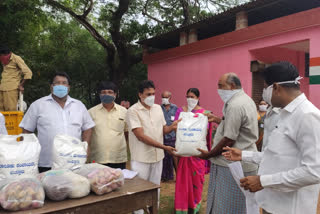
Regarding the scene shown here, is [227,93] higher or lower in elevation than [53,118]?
higher

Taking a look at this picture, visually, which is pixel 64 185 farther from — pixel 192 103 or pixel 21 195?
pixel 192 103

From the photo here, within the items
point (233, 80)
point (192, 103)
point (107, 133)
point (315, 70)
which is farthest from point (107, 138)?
point (315, 70)

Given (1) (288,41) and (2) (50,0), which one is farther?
(2) (50,0)

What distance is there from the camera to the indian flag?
5703 mm

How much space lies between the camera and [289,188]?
58.0 inches

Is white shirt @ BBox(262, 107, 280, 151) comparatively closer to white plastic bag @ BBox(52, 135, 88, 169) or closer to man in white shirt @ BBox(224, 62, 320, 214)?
man in white shirt @ BBox(224, 62, 320, 214)

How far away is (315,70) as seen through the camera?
18.9 feet

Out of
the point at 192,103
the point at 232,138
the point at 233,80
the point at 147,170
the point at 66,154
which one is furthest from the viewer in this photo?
the point at 192,103

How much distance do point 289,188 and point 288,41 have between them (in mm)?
5662

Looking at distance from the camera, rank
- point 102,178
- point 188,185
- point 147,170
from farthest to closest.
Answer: point 188,185
point 147,170
point 102,178

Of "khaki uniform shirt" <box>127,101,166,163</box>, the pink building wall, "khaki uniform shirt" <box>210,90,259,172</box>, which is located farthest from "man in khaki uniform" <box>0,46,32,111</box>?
the pink building wall

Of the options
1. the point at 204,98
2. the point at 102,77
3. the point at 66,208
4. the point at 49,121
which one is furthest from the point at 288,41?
the point at 102,77

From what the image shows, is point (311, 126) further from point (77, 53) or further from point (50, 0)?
point (77, 53)

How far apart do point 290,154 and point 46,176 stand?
1567 mm
